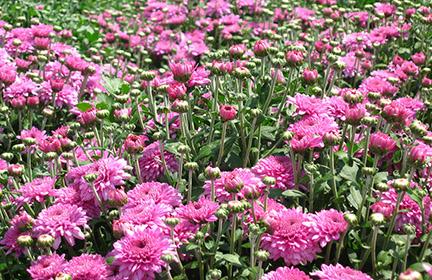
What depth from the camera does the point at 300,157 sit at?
2.83m

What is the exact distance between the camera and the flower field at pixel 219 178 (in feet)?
8.09

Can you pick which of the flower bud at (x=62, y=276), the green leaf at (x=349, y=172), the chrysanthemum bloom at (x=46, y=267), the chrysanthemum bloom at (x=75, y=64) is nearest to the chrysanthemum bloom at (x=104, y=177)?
the chrysanthemum bloom at (x=46, y=267)

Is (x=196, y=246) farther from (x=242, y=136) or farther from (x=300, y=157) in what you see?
(x=242, y=136)

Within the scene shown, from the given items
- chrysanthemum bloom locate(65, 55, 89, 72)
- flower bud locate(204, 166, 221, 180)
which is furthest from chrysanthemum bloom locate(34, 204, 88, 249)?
chrysanthemum bloom locate(65, 55, 89, 72)

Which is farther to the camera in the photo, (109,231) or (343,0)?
(343,0)

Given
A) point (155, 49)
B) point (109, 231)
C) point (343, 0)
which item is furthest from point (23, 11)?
point (109, 231)

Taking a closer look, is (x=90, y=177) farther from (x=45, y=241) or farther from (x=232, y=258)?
(x=232, y=258)

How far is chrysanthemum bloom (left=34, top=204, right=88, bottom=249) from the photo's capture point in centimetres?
265

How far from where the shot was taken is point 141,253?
2318 millimetres

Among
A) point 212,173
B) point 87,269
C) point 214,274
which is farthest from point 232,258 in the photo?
point 87,269

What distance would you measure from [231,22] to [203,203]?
3.71 metres

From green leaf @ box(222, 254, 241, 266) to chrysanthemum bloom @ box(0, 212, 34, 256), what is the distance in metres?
0.91

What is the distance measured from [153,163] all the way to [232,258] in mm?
908

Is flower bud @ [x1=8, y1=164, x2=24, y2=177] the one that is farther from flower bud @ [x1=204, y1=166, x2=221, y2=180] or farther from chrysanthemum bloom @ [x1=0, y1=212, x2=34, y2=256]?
flower bud @ [x1=204, y1=166, x2=221, y2=180]
